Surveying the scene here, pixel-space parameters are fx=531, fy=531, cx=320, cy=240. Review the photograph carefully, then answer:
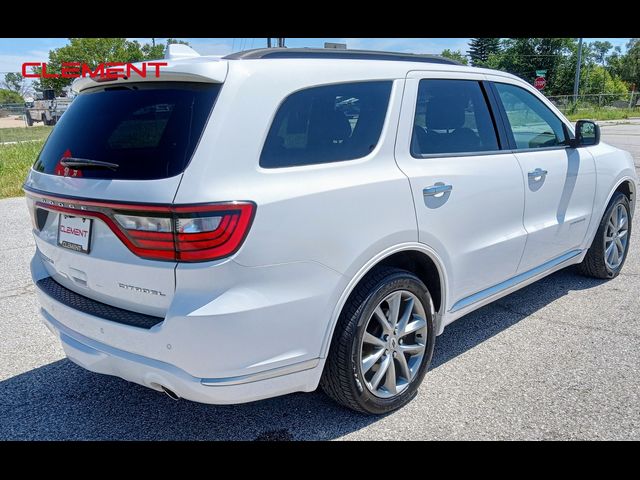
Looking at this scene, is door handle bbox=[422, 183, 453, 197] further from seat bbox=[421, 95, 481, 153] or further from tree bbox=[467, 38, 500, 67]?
tree bbox=[467, 38, 500, 67]

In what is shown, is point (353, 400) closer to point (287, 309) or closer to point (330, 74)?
point (287, 309)

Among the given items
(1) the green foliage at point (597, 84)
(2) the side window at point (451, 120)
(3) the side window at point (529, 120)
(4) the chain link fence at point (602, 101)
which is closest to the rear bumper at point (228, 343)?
(2) the side window at point (451, 120)

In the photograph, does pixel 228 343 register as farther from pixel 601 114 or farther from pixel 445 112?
pixel 601 114

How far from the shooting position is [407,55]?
3.22 m

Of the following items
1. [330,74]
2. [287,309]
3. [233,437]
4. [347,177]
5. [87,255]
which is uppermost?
[330,74]

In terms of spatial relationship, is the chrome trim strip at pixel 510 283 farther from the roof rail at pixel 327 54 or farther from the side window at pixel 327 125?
the roof rail at pixel 327 54

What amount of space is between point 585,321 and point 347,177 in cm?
263

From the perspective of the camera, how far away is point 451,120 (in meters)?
3.34

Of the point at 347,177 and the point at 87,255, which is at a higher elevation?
the point at 347,177

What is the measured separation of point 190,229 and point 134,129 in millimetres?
657

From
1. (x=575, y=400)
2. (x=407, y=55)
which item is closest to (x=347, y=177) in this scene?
(x=407, y=55)

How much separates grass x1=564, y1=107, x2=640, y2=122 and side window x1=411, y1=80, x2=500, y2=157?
38680 millimetres

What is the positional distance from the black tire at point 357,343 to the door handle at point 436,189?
1.46 feet

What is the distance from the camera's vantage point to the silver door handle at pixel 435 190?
114 inches
